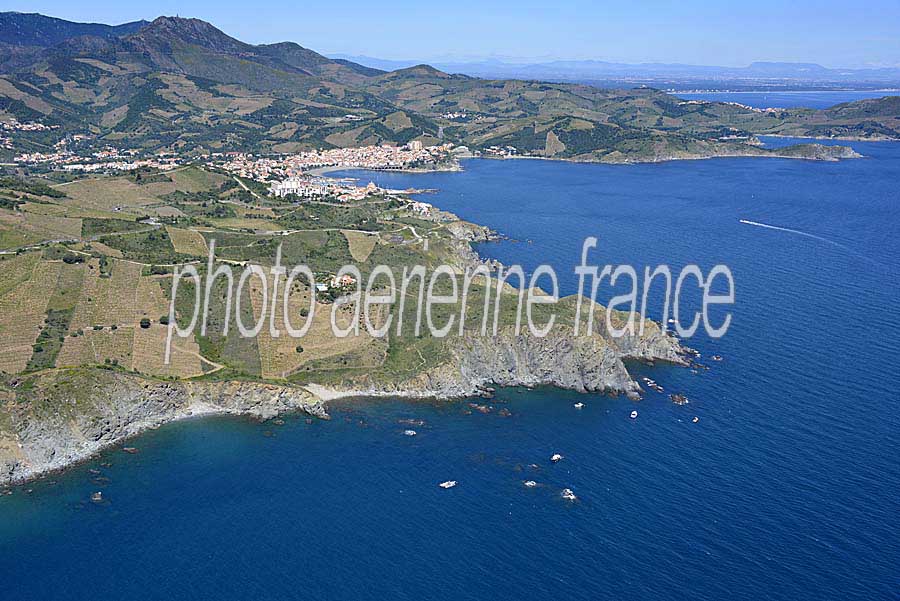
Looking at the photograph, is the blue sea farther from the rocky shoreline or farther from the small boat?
the rocky shoreline

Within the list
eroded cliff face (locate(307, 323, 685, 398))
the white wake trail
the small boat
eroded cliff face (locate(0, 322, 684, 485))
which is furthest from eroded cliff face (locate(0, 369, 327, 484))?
the white wake trail

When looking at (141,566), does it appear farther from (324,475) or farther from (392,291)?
(392,291)

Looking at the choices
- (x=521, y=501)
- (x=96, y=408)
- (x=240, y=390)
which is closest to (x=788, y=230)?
(x=521, y=501)

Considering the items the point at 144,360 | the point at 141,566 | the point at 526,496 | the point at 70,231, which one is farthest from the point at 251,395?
the point at 70,231

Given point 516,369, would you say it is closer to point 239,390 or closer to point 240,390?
point 240,390

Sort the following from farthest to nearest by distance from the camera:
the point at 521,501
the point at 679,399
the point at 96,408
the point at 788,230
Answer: the point at 788,230 → the point at 679,399 → the point at 96,408 → the point at 521,501

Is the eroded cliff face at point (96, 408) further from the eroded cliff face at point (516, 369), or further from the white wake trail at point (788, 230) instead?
the white wake trail at point (788, 230)
